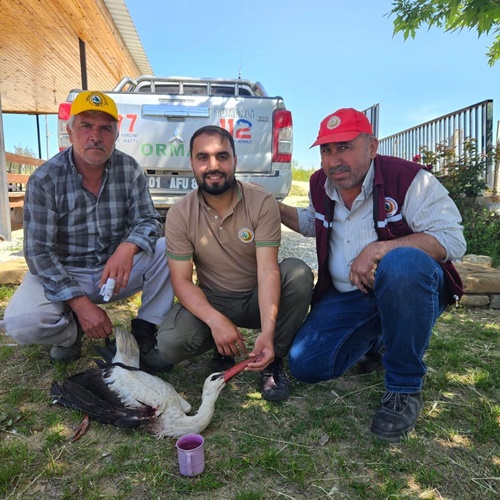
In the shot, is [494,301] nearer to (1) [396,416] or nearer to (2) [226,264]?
(1) [396,416]

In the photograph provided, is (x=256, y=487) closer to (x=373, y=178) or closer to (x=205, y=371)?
(x=205, y=371)

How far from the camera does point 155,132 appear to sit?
514cm

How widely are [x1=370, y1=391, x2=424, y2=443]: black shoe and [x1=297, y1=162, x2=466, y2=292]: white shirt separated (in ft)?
2.28

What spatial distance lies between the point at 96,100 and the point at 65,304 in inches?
55.3

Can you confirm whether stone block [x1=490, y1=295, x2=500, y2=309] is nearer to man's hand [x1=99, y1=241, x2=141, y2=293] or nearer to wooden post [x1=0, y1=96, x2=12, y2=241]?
man's hand [x1=99, y1=241, x2=141, y2=293]

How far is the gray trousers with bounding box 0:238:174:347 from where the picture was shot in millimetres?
2756

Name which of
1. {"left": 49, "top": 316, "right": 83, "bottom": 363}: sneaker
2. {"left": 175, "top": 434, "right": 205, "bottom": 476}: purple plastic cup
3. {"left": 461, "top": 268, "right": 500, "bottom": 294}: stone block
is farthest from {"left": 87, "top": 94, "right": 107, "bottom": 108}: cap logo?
{"left": 461, "top": 268, "right": 500, "bottom": 294}: stone block

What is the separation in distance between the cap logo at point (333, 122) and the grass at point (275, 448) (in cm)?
167

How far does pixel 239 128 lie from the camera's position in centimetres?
525

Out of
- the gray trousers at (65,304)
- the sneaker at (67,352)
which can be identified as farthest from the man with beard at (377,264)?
the sneaker at (67,352)

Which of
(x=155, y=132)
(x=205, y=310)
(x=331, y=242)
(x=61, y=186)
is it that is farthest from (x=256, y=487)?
(x=155, y=132)

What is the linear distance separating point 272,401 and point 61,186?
2.01 meters

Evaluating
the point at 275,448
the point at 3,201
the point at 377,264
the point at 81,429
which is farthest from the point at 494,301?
the point at 3,201

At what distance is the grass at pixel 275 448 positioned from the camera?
1.89 m
